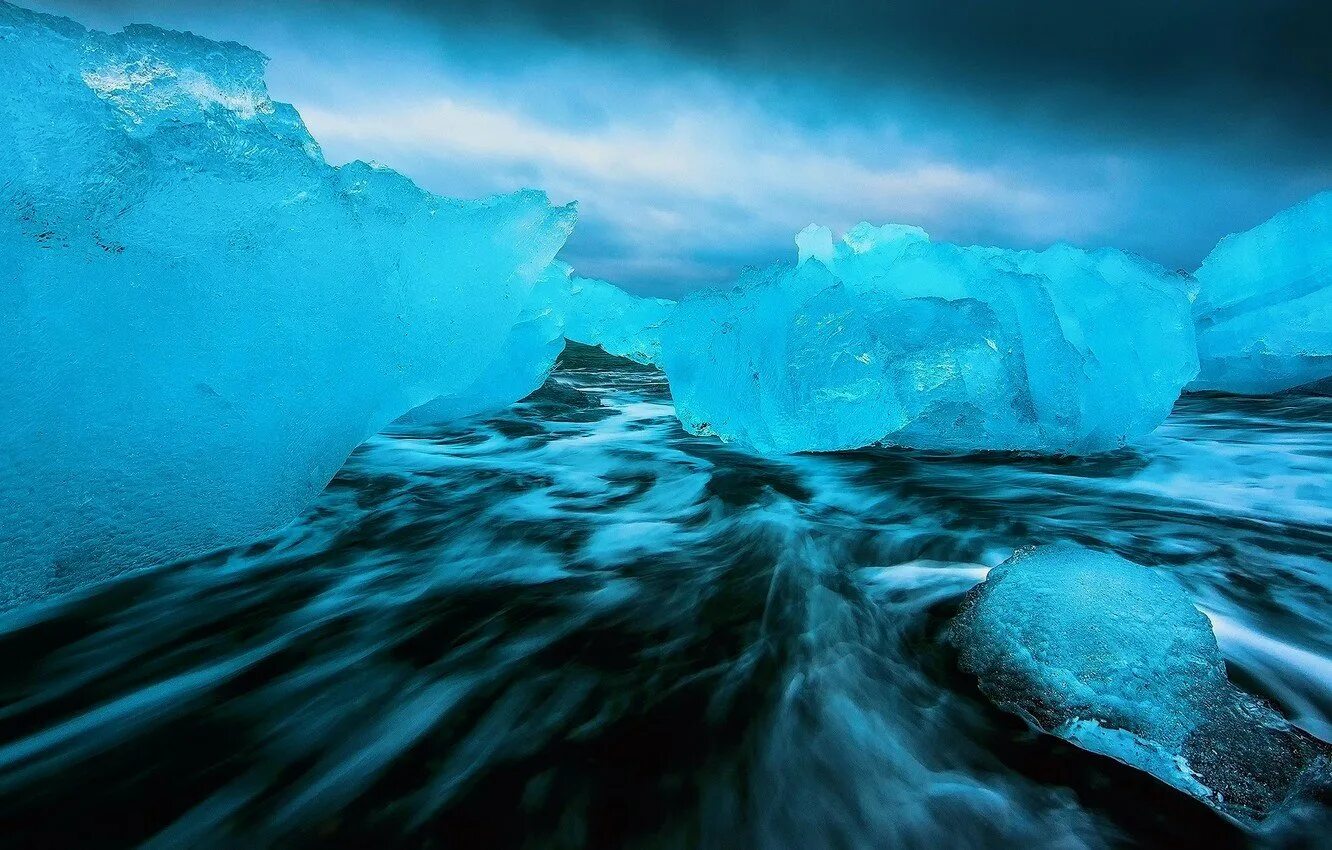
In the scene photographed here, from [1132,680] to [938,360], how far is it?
2.63m

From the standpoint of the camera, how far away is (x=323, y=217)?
293cm

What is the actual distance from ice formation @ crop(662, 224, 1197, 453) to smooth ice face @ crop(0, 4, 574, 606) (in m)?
2.19

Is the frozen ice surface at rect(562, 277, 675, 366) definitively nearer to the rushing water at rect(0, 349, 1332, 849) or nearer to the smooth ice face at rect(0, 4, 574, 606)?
the smooth ice face at rect(0, 4, 574, 606)

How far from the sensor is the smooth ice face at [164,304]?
6.61ft

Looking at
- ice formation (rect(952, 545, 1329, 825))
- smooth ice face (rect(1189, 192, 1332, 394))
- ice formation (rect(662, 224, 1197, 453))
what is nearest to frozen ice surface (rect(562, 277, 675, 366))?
ice formation (rect(662, 224, 1197, 453))

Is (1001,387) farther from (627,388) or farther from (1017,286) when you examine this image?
(627,388)

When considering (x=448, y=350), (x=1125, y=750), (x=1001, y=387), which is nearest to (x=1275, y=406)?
(x=1001, y=387)

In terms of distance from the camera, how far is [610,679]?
5.68 ft

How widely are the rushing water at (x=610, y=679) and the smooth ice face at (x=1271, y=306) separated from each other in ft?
15.7

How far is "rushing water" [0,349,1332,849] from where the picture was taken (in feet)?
4.18

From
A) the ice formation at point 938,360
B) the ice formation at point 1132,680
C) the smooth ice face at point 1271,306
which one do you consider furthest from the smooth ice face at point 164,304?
the smooth ice face at point 1271,306

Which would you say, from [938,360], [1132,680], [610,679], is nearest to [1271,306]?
→ [938,360]

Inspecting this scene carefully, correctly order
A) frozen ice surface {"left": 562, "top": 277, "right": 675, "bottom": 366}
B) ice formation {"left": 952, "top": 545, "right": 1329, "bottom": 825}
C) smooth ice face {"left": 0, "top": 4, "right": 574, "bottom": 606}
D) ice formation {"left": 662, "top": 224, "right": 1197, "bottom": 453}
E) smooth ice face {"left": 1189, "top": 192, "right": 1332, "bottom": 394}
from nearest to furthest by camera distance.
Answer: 1. ice formation {"left": 952, "top": 545, "right": 1329, "bottom": 825}
2. smooth ice face {"left": 0, "top": 4, "right": 574, "bottom": 606}
3. ice formation {"left": 662, "top": 224, "right": 1197, "bottom": 453}
4. smooth ice face {"left": 1189, "top": 192, "right": 1332, "bottom": 394}
5. frozen ice surface {"left": 562, "top": 277, "right": 675, "bottom": 366}

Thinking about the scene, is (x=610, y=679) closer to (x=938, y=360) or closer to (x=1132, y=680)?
(x=1132, y=680)
